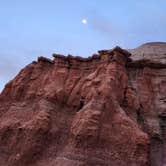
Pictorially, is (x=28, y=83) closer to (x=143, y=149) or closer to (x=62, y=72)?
(x=62, y=72)

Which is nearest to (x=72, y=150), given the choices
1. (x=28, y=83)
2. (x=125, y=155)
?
(x=125, y=155)

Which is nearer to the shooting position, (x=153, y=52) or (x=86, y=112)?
(x=86, y=112)

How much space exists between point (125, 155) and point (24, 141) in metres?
8.88

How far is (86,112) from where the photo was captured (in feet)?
97.5

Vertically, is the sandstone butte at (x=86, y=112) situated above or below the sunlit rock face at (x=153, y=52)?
below

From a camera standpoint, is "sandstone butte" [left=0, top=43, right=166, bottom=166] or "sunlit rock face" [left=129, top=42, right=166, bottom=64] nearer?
"sandstone butte" [left=0, top=43, right=166, bottom=166]

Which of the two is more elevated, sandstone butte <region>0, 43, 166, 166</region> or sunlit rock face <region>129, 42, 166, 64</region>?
sunlit rock face <region>129, 42, 166, 64</region>

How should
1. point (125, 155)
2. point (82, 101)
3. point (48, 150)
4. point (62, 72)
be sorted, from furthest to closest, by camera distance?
point (62, 72) < point (82, 101) < point (48, 150) < point (125, 155)

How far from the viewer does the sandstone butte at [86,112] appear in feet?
93.5

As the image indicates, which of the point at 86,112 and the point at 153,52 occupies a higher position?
the point at 153,52

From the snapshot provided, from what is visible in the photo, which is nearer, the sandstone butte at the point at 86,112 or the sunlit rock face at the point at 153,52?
the sandstone butte at the point at 86,112

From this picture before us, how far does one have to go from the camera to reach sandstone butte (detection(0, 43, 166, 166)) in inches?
1122

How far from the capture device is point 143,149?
2823 centimetres

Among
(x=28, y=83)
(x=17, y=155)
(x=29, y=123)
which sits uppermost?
(x=28, y=83)
